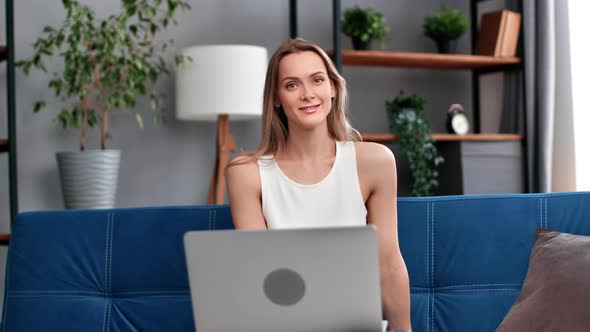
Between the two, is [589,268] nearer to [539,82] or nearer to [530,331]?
[530,331]

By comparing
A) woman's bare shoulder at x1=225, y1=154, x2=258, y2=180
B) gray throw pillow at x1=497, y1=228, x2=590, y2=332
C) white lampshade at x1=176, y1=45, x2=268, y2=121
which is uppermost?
white lampshade at x1=176, y1=45, x2=268, y2=121

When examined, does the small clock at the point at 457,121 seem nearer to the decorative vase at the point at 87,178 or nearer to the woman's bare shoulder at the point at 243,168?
the decorative vase at the point at 87,178

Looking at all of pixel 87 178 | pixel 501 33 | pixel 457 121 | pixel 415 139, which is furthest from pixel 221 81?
pixel 501 33

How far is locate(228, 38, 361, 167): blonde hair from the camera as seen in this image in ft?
6.46

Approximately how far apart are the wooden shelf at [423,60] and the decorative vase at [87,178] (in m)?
1.29

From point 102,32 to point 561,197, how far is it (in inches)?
96.6

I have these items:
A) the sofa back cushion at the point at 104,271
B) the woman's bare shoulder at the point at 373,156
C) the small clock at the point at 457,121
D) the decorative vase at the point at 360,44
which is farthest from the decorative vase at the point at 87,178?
the woman's bare shoulder at the point at 373,156

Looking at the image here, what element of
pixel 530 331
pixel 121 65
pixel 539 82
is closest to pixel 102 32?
pixel 121 65

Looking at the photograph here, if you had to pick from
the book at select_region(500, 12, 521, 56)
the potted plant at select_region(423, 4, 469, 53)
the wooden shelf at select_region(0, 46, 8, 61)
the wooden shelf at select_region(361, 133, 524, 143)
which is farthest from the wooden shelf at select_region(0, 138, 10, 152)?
the book at select_region(500, 12, 521, 56)

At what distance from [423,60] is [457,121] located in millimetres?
413

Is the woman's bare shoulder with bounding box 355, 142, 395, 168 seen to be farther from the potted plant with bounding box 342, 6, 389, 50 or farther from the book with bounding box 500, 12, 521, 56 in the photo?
the book with bounding box 500, 12, 521, 56

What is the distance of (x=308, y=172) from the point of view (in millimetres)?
1961

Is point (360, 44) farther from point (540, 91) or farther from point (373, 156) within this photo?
point (373, 156)

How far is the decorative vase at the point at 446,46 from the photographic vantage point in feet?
15.0
